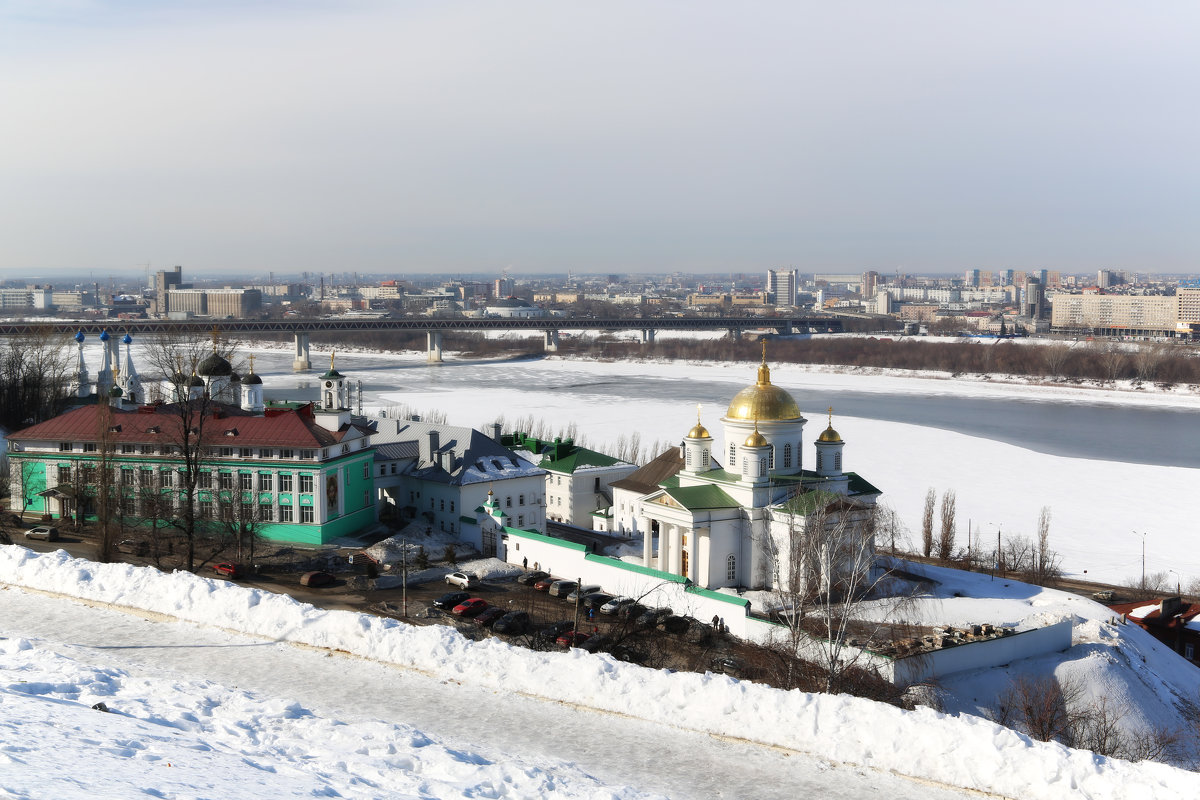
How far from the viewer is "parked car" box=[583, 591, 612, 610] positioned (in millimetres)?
21672

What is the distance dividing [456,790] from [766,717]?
349cm

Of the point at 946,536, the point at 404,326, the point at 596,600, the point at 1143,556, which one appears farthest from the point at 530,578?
the point at 404,326

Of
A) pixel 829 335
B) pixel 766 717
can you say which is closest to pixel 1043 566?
pixel 766 717

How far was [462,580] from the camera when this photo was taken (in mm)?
22266

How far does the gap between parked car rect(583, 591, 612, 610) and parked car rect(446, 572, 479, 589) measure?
7.72ft

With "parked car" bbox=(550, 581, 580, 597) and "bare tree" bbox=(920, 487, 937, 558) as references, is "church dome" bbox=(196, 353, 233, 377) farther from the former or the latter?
"bare tree" bbox=(920, 487, 937, 558)

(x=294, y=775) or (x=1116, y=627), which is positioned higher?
(x=294, y=775)

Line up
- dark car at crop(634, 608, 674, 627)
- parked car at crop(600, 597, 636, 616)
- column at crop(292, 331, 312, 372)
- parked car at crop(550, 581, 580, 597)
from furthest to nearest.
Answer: column at crop(292, 331, 312, 372) → parked car at crop(550, 581, 580, 597) → parked car at crop(600, 597, 636, 616) → dark car at crop(634, 608, 674, 627)

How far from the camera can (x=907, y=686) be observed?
56.1ft

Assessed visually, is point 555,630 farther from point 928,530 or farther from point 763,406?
point 928,530

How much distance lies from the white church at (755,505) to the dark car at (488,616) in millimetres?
5195

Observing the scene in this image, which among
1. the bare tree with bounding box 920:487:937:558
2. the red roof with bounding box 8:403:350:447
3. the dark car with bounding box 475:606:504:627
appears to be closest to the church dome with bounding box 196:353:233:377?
the red roof with bounding box 8:403:350:447

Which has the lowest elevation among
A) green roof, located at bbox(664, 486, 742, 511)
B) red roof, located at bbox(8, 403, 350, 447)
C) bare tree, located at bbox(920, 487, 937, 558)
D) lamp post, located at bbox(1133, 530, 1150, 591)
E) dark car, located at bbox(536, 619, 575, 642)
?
lamp post, located at bbox(1133, 530, 1150, 591)

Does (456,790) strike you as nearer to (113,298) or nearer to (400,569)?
(400,569)
